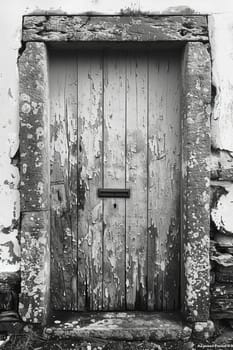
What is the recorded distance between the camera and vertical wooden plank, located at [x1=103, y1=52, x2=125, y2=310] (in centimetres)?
321

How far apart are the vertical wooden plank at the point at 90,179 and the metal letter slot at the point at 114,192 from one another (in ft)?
0.14

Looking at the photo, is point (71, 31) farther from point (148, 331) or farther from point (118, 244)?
point (148, 331)

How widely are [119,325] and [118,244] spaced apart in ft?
1.80

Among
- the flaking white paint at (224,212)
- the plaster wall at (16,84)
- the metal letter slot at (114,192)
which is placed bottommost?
the flaking white paint at (224,212)

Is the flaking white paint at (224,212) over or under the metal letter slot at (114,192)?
under

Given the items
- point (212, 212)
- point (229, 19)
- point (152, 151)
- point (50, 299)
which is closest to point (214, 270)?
point (212, 212)

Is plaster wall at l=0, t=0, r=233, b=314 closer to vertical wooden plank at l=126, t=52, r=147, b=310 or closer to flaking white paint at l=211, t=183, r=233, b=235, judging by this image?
flaking white paint at l=211, t=183, r=233, b=235

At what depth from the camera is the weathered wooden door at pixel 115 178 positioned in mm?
3207

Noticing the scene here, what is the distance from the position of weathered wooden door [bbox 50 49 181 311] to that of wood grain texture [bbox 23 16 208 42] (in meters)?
0.20

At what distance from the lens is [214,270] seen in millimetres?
3104

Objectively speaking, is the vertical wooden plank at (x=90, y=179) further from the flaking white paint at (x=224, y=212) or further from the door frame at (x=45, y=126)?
the flaking white paint at (x=224, y=212)

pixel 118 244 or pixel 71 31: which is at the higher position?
pixel 71 31

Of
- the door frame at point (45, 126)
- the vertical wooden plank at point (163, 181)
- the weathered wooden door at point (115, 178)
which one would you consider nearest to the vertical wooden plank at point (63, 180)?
the weathered wooden door at point (115, 178)

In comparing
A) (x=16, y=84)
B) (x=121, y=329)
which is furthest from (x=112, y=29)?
(x=121, y=329)
